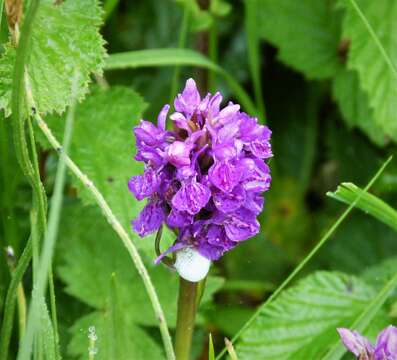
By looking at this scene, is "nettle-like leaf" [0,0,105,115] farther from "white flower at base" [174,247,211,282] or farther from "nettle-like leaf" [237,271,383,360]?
"nettle-like leaf" [237,271,383,360]

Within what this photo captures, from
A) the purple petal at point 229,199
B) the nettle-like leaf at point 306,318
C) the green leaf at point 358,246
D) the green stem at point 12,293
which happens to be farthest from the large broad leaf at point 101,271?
the green leaf at point 358,246

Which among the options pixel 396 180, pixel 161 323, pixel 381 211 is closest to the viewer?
pixel 161 323

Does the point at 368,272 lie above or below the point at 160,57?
below

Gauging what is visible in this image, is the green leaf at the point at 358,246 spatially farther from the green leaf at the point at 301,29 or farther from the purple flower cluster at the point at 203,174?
the purple flower cluster at the point at 203,174

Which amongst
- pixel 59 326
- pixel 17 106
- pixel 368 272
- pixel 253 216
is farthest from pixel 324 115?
pixel 17 106

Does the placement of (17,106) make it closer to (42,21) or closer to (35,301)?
(35,301)

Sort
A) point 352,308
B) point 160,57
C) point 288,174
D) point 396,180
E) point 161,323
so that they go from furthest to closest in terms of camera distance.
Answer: point 288,174, point 396,180, point 160,57, point 352,308, point 161,323
